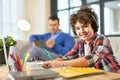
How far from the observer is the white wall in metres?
4.70

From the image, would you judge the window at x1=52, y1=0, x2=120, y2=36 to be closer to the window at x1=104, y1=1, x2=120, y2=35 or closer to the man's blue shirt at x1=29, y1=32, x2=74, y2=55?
the window at x1=104, y1=1, x2=120, y2=35

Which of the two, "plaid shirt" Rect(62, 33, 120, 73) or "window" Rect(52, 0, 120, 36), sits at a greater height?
"window" Rect(52, 0, 120, 36)

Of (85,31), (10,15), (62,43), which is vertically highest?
(10,15)

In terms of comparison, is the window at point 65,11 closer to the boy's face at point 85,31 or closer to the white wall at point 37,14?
the white wall at point 37,14

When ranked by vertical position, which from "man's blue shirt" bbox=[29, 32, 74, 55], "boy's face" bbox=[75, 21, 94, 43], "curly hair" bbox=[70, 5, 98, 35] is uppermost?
"curly hair" bbox=[70, 5, 98, 35]

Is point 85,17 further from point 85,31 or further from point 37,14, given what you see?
point 37,14

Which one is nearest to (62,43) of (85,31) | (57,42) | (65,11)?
(57,42)

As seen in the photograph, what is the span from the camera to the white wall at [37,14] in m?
4.70

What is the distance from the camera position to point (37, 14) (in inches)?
191

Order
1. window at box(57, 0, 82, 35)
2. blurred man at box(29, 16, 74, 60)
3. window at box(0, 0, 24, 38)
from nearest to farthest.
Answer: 1. blurred man at box(29, 16, 74, 60)
2. window at box(57, 0, 82, 35)
3. window at box(0, 0, 24, 38)

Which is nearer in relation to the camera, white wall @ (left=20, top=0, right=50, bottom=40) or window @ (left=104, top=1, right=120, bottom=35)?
window @ (left=104, top=1, right=120, bottom=35)

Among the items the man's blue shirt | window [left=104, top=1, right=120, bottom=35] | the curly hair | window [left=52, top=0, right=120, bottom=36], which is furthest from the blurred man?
the curly hair

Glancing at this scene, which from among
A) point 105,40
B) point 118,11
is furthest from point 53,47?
point 105,40

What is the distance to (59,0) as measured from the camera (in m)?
4.73
